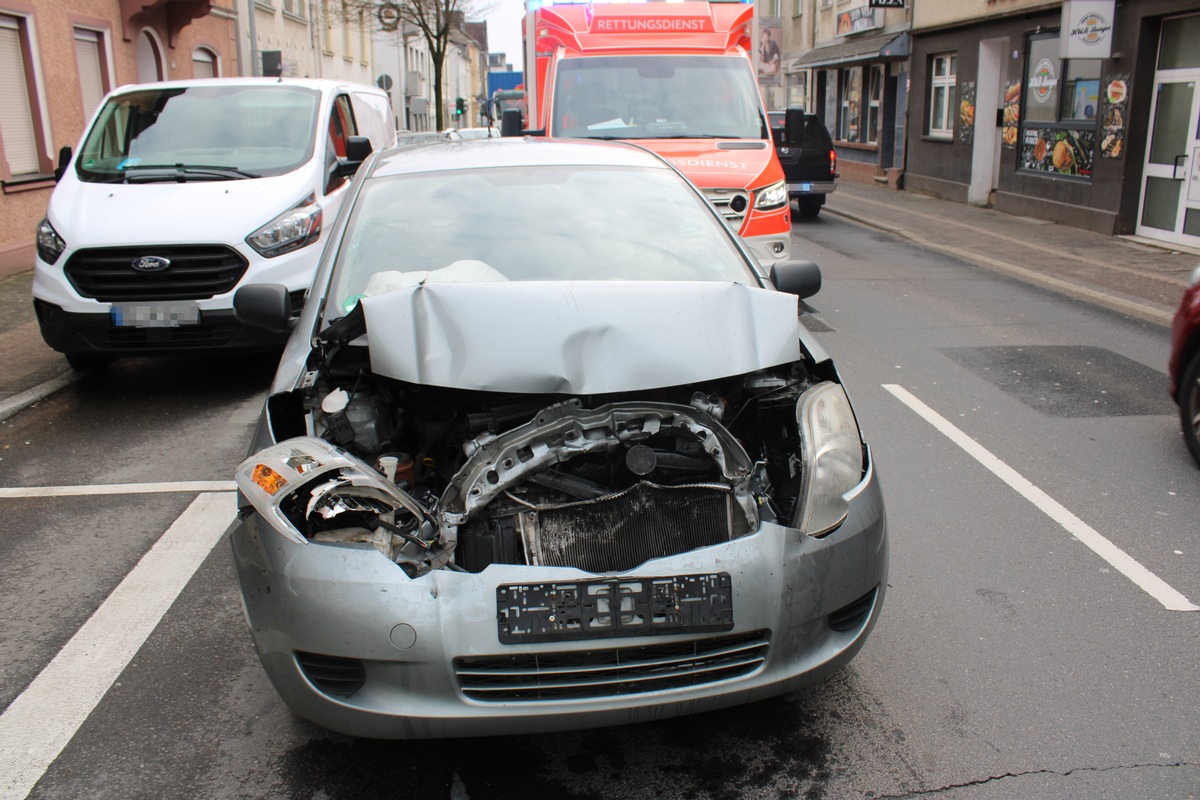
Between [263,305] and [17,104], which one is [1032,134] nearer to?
[17,104]

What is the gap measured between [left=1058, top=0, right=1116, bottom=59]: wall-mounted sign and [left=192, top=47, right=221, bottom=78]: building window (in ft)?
51.6

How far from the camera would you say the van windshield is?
7.85 m

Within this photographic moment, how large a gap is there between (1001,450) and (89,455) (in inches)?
210

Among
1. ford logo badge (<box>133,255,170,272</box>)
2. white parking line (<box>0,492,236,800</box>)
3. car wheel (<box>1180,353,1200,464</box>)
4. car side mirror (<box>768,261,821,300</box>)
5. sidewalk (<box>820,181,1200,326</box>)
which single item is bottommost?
sidewalk (<box>820,181,1200,326</box>)

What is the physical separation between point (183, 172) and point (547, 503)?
5842 mm

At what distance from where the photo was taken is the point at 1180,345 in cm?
570

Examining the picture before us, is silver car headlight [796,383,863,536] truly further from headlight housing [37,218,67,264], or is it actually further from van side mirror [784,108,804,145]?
van side mirror [784,108,804,145]

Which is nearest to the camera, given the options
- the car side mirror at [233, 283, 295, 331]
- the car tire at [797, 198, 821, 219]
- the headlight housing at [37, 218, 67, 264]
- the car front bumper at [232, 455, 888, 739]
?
the car front bumper at [232, 455, 888, 739]

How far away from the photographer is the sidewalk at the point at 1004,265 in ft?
26.7

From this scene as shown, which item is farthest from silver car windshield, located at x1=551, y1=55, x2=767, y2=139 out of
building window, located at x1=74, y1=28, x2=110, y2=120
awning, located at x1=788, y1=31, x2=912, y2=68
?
awning, located at x1=788, y1=31, x2=912, y2=68

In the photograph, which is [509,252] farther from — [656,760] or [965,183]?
[965,183]

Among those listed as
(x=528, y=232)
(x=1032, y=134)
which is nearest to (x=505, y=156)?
(x=528, y=232)

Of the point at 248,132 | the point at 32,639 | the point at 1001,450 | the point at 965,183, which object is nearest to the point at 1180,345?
the point at 1001,450

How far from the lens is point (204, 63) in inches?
848
